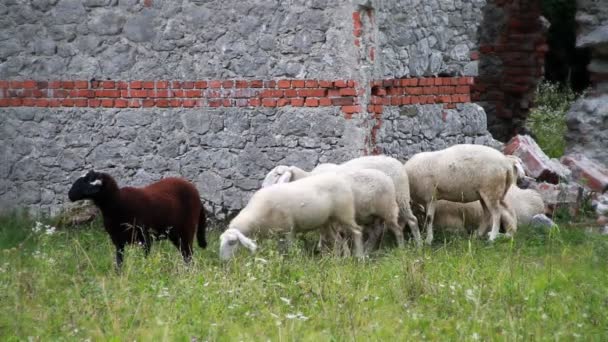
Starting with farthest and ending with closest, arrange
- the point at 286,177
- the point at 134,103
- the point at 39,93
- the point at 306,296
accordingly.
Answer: the point at 39,93, the point at 134,103, the point at 286,177, the point at 306,296

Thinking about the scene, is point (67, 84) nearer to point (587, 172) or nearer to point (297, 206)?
point (297, 206)

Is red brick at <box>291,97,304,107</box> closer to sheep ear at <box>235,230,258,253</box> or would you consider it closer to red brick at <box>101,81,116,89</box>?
red brick at <box>101,81,116,89</box>

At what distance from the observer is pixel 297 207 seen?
9.70 metres

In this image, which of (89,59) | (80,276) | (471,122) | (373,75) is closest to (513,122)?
(471,122)

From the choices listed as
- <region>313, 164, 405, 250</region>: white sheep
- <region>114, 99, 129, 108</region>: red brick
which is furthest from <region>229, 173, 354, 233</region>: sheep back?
<region>114, 99, 129, 108</region>: red brick

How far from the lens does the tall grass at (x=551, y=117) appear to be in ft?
57.8

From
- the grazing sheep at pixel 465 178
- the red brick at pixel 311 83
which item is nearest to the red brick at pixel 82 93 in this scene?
the red brick at pixel 311 83

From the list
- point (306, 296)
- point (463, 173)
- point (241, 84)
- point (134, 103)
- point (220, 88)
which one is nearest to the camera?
point (306, 296)

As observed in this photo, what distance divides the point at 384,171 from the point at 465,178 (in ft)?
2.62

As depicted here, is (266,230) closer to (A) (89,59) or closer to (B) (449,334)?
(B) (449,334)

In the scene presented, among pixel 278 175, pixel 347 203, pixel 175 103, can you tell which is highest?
pixel 175 103

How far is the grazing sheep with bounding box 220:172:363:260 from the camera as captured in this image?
9672 mm

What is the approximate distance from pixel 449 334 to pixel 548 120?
13.3 metres

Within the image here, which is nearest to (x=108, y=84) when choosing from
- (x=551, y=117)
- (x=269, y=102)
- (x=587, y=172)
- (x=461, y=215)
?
(x=269, y=102)
